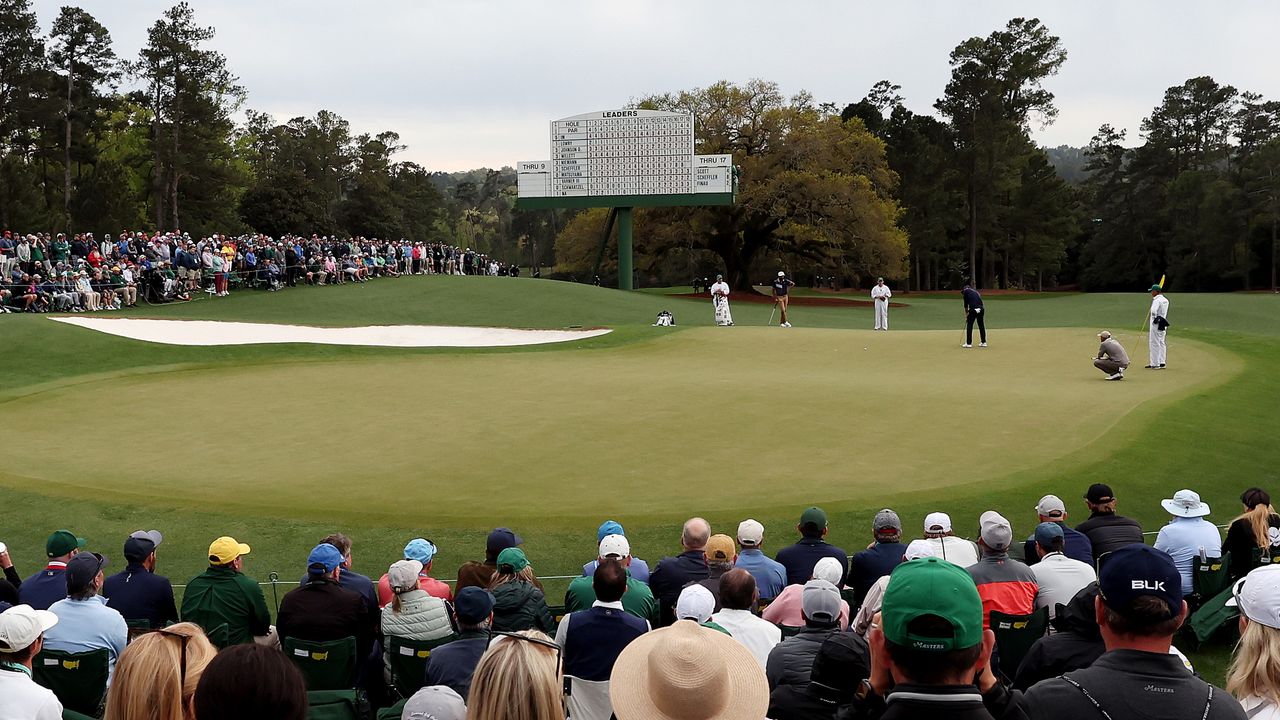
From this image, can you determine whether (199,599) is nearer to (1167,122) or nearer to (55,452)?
(55,452)

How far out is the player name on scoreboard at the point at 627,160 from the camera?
5522 centimetres

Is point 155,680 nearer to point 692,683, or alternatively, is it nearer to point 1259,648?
point 692,683

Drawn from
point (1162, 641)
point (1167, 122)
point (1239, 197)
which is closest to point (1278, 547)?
point (1162, 641)

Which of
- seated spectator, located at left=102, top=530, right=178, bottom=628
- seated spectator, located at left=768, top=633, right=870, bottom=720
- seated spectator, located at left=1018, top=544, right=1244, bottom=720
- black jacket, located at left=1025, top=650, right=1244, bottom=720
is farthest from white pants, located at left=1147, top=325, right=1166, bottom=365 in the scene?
seated spectator, located at left=102, top=530, right=178, bottom=628

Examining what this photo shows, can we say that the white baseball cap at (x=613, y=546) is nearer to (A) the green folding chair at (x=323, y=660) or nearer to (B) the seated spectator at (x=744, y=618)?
(B) the seated spectator at (x=744, y=618)

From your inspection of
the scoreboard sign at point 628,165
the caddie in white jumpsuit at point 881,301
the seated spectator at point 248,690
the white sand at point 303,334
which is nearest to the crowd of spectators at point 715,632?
the seated spectator at point 248,690

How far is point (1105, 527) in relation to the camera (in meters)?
9.70

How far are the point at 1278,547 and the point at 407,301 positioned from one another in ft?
117

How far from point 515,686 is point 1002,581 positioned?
4.62 m

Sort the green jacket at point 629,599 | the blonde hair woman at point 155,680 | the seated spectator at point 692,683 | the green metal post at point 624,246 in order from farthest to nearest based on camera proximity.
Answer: the green metal post at point 624,246, the green jacket at point 629,599, the blonde hair woman at point 155,680, the seated spectator at point 692,683

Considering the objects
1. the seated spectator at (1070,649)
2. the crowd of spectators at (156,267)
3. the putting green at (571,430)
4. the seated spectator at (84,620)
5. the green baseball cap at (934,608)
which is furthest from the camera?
the crowd of spectators at (156,267)

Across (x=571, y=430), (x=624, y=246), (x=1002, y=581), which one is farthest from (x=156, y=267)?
(x=1002, y=581)

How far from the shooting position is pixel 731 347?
2741cm

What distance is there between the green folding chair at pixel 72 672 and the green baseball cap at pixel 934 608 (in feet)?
18.0
